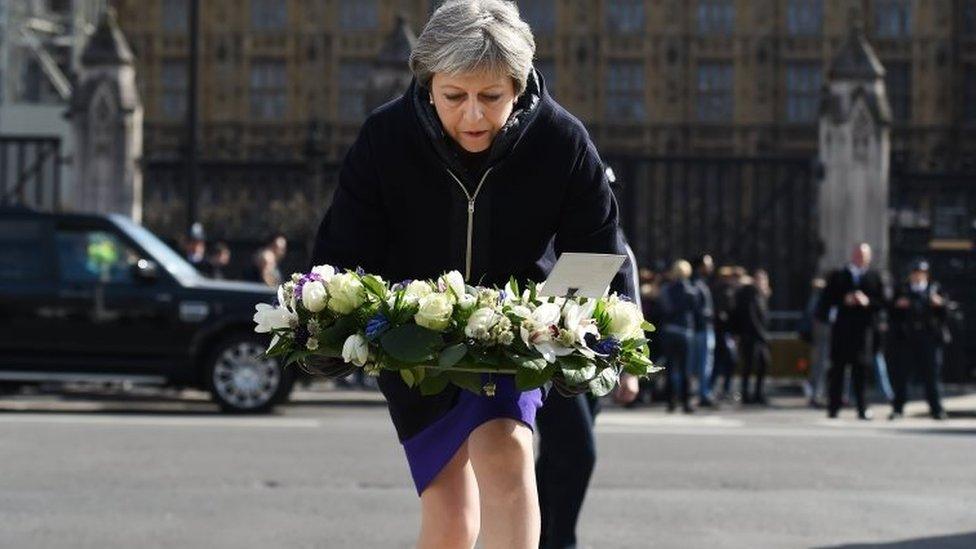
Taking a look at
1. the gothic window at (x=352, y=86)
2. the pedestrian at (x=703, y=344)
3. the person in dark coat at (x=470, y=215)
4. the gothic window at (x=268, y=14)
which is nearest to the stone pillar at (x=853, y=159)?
the pedestrian at (x=703, y=344)

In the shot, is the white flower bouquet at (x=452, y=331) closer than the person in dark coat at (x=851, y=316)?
Yes

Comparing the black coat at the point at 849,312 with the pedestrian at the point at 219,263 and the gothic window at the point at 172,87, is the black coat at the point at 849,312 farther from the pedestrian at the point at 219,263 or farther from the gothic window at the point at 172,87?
the gothic window at the point at 172,87

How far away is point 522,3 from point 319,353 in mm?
45974

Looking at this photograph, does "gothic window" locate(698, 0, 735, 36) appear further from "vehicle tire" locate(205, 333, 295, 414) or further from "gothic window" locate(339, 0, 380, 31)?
"vehicle tire" locate(205, 333, 295, 414)

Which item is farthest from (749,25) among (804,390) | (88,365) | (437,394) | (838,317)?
(437,394)

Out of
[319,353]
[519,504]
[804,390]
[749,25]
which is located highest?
[749,25]

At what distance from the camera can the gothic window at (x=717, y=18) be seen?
163 feet

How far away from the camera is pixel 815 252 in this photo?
28922 mm

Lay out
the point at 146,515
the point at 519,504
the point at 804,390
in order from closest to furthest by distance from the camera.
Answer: the point at 519,504 → the point at 146,515 → the point at 804,390

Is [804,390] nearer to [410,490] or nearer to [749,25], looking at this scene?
[410,490]

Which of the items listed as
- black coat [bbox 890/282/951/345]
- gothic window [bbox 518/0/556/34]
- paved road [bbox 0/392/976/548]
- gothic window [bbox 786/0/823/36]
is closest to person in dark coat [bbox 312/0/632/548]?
paved road [bbox 0/392/976/548]

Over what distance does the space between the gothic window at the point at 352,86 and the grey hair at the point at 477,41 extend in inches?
1776

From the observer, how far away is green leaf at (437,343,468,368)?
466 centimetres

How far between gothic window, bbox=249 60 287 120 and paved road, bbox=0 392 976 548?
33.5m
